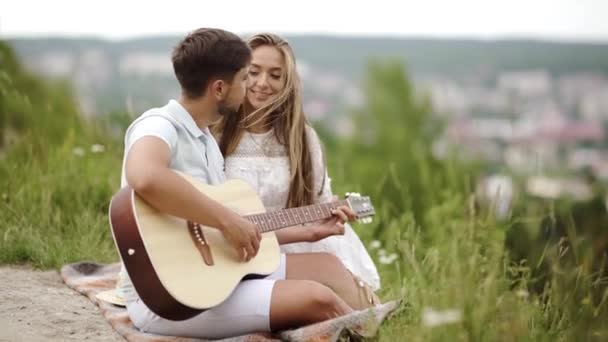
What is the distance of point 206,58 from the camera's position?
309 cm

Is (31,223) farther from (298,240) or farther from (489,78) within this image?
(489,78)

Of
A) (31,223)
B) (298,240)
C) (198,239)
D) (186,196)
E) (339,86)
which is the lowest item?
(339,86)

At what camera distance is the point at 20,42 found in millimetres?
7816

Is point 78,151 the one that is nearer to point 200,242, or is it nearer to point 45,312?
point 45,312

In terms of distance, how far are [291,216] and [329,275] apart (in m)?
0.36

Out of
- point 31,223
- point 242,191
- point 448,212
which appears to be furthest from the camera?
point 448,212

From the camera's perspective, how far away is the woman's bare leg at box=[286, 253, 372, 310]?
11.5 ft

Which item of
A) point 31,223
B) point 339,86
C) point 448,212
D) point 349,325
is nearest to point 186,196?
point 349,325

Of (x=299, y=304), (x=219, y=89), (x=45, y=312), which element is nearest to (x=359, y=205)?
(x=299, y=304)

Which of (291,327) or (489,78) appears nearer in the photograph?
(291,327)

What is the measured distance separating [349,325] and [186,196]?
29.4 inches

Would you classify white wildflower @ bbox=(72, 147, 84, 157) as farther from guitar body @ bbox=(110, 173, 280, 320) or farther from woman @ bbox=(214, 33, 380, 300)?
guitar body @ bbox=(110, 173, 280, 320)

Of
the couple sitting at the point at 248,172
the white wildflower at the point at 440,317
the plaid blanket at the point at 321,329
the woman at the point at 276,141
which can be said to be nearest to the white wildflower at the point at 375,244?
the couple sitting at the point at 248,172

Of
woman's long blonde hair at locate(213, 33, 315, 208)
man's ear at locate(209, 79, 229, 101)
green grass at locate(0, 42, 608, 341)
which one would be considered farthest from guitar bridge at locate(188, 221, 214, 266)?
woman's long blonde hair at locate(213, 33, 315, 208)
